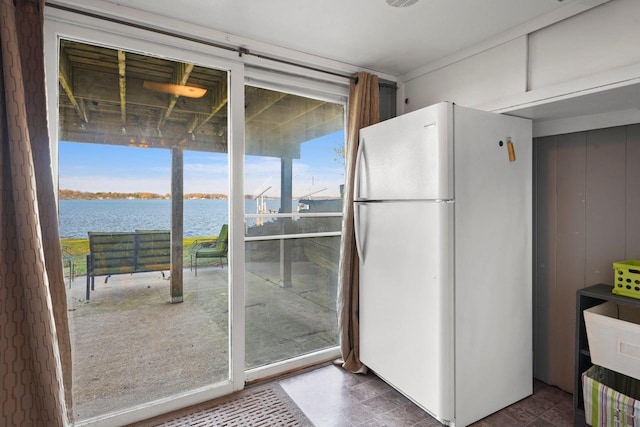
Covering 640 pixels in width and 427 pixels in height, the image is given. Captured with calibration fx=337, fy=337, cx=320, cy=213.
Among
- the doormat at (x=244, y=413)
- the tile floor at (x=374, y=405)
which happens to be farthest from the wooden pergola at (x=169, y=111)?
the tile floor at (x=374, y=405)

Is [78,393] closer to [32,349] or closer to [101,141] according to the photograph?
[32,349]

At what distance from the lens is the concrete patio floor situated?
193cm

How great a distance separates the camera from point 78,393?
191 cm

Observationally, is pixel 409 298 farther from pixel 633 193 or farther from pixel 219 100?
pixel 219 100

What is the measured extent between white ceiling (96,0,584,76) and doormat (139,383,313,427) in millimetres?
2346

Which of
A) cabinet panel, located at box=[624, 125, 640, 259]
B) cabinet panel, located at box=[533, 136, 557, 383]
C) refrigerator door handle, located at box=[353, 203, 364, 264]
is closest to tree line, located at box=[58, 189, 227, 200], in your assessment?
refrigerator door handle, located at box=[353, 203, 364, 264]

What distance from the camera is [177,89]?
83.7 inches

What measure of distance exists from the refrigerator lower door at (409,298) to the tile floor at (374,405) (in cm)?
10

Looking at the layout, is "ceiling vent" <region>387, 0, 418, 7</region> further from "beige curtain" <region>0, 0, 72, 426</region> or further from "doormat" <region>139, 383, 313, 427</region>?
"doormat" <region>139, 383, 313, 427</region>

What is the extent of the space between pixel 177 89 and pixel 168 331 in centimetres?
154

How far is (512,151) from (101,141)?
2.41m

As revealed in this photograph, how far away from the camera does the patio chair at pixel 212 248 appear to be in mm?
2223

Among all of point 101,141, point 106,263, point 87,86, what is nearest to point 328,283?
point 106,263

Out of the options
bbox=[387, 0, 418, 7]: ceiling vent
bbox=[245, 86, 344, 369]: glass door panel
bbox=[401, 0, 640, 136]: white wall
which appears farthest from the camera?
bbox=[245, 86, 344, 369]: glass door panel
